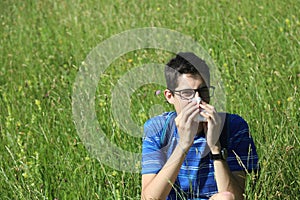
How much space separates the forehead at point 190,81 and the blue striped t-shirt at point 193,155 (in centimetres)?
13

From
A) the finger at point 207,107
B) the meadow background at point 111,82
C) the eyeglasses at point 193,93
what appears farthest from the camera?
the meadow background at point 111,82

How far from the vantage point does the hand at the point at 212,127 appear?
81.2 inches

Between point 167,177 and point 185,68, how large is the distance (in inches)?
17.3

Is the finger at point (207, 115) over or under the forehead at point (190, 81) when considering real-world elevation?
under

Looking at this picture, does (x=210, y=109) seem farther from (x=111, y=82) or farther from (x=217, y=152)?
(x=111, y=82)

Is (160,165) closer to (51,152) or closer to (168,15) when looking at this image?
(51,152)

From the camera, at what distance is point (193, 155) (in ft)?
7.28

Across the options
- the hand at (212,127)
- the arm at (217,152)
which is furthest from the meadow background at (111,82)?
the hand at (212,127)

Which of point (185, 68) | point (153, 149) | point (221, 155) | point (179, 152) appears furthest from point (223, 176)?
point (185, 68)

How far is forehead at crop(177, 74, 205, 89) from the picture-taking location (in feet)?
7.17

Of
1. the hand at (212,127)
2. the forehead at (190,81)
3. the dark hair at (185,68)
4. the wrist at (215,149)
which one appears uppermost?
the dark hair at (185,68)

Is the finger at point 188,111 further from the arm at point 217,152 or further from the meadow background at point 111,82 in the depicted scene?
the meadow background at point 111,82

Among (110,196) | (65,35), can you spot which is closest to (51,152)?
(110,196)

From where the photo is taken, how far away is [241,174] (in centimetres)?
225
